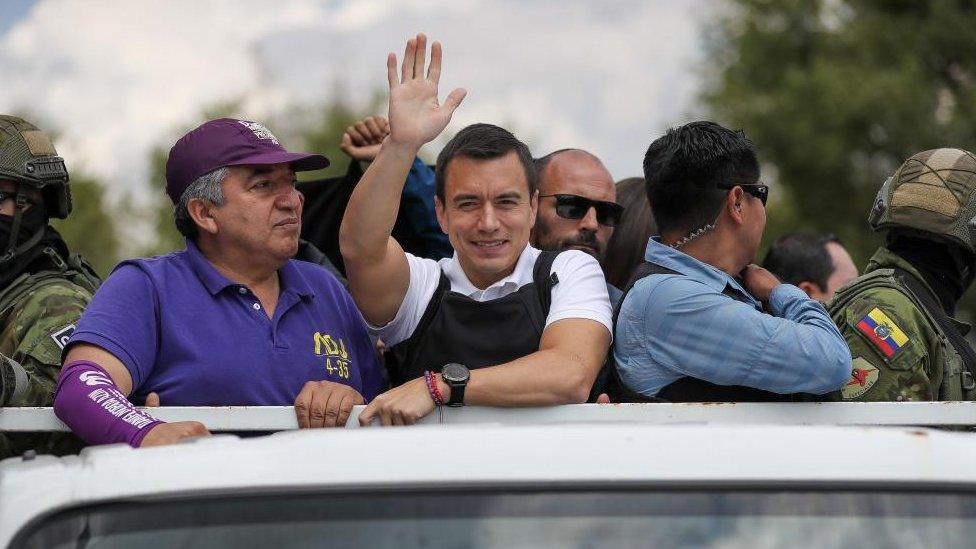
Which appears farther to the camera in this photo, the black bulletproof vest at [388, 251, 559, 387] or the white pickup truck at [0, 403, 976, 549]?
the black bulletproof vest at [388, 251, 559, 387]

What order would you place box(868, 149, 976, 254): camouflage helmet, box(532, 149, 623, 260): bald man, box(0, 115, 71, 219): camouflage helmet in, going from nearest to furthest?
box(868, 149, 976, 254): camouflage helmet, box(0, 115, 71, 219): camouflage helmet, box(532, 149, 623, 260): bald man

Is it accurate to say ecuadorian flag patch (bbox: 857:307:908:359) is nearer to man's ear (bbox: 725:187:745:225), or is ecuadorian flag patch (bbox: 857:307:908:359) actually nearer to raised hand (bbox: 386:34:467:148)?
man's ear (bbox: 725:187:745:225)

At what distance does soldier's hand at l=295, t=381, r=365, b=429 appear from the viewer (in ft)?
10.4

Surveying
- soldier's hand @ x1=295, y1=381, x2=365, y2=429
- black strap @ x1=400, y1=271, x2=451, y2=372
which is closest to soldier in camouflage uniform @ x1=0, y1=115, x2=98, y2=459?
soldier's hand @ x1=295, y1=381, x2=365, y2=429

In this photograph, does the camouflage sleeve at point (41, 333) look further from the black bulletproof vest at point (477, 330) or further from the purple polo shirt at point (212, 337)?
the black bulletproof vest at point (477, 330)

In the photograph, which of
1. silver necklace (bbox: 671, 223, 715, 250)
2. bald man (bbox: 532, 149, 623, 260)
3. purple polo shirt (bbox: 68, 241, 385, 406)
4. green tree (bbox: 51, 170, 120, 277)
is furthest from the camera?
green tree (bbox: 51, 170, 120, 277)

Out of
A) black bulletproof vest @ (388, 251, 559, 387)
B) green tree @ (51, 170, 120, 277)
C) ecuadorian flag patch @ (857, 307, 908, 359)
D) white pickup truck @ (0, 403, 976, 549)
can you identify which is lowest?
green tree @ (51, 170, 120, 277)

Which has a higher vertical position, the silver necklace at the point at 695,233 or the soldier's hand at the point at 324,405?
the silver necklace at the point at 695,233

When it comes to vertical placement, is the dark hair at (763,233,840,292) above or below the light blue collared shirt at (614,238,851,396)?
below

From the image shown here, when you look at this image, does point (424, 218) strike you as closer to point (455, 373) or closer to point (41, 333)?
point (41, 333)

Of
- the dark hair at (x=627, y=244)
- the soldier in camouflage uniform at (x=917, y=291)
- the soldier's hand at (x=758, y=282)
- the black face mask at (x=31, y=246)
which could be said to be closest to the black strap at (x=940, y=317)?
the soldier in camouflage uniform at (x=917, y=291)

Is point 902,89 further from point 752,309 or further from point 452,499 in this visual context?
point 452,499

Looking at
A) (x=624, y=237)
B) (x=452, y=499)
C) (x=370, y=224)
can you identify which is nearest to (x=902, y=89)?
(x=624, y=237)

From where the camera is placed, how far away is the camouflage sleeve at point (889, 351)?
13.3 ft
